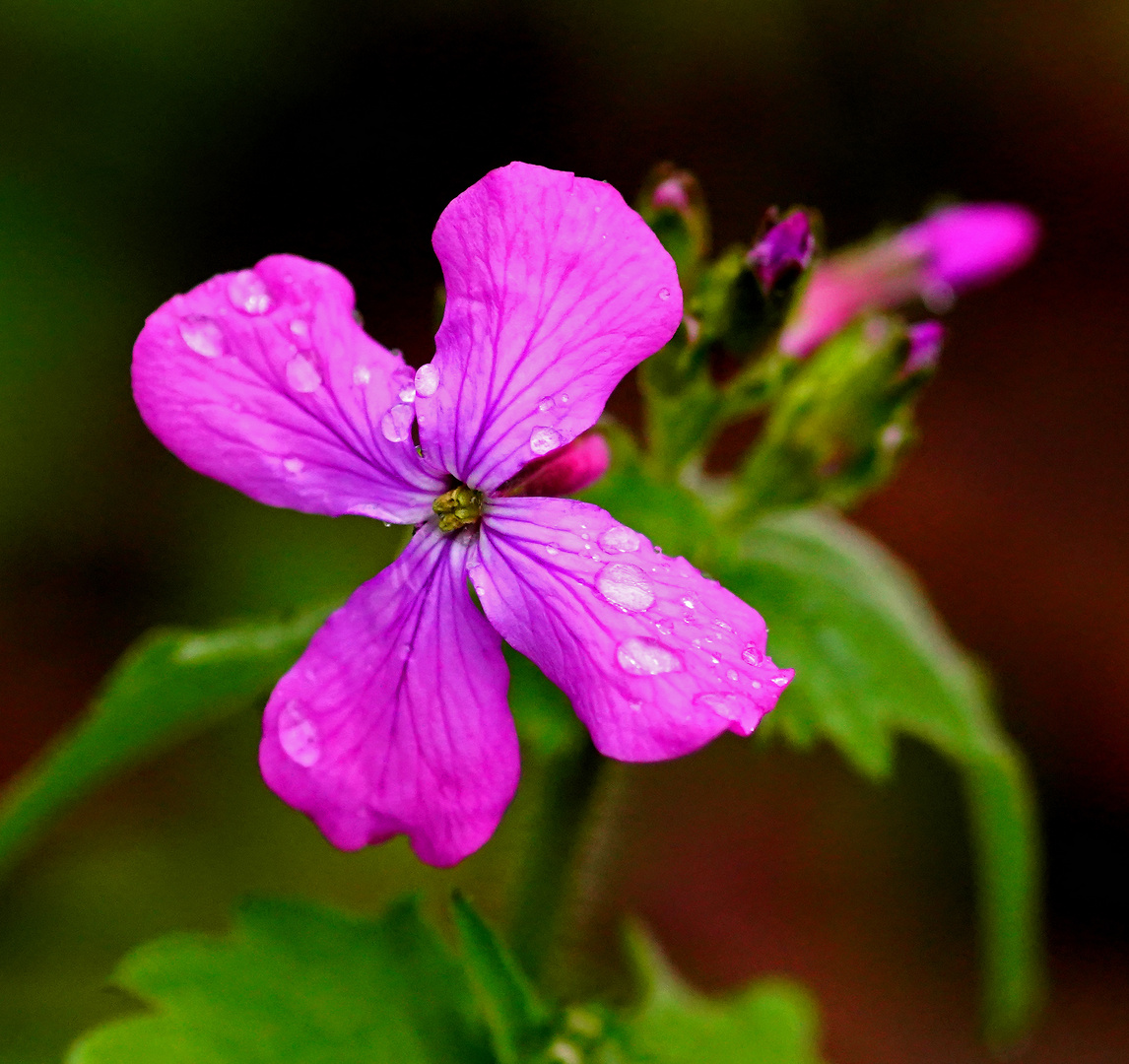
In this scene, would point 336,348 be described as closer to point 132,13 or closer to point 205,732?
point 205,732

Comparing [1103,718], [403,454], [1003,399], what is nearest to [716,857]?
[1103,718]

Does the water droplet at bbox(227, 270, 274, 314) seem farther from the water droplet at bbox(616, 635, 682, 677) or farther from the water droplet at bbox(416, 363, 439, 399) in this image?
the water droplet at bbox(616, 635, 682, 677)

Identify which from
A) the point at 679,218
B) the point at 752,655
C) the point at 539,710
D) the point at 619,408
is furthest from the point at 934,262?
the point at 619,408

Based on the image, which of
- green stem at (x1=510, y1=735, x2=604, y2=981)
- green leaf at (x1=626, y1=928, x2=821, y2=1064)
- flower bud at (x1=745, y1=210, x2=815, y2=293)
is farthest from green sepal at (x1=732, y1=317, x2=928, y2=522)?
green leaf at (x1=626, y1=928, x2=821, y2=1064)

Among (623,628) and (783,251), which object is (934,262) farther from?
(623,628)

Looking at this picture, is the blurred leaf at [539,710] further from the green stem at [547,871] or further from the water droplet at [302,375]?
the water droplet at [302,375]
